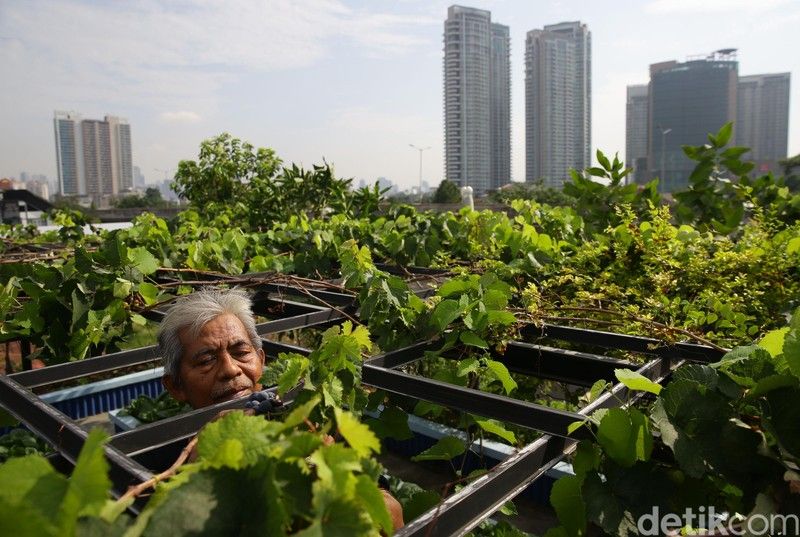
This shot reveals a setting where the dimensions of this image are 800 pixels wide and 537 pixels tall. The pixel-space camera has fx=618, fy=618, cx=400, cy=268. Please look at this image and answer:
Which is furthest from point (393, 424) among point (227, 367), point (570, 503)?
point (570, 503)

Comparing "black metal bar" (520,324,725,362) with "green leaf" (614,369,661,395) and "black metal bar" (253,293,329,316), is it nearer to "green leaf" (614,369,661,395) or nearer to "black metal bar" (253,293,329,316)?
"green leaf" (614,369,661,395)

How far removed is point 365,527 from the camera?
2.19 feet

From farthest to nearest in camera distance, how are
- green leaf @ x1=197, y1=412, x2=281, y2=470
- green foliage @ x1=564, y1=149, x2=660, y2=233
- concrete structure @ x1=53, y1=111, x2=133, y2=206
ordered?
concrete structure @ x1=53, y1=111, x2=133, y2=206 < green foliage @ x1=564, y1=149, x2=660, y2=233 < green leaf @ x1=197, y1=412, x2=281, y2=470

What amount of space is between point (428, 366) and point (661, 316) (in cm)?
158

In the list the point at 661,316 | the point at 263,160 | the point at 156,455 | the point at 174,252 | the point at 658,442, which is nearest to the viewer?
the point at 658,442

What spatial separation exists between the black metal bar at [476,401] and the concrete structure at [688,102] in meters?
93.7

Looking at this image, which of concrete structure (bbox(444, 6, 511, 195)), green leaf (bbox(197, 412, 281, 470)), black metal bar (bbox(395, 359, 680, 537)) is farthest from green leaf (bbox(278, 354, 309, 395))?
concrete structure (bbox(444, 6, 511, 195))

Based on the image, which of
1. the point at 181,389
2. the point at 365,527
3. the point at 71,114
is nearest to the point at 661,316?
the point at 181,389

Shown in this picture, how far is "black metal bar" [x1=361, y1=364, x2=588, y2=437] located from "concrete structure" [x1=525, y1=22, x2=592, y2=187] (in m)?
95.2

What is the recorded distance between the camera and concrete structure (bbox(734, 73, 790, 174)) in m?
104

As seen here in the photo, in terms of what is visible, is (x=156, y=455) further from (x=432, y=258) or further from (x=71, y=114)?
(x=71, y=114)

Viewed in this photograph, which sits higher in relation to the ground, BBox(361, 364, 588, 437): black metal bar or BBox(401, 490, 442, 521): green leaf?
BBox(361, 364, 588, 437): black metal bar

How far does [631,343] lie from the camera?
2.03 m

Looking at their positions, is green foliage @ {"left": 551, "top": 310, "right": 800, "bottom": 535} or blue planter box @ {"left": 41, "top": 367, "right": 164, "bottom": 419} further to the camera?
blue planter box @ {"left": 41, "top": 367, "right": 164, "bottom": 419}
